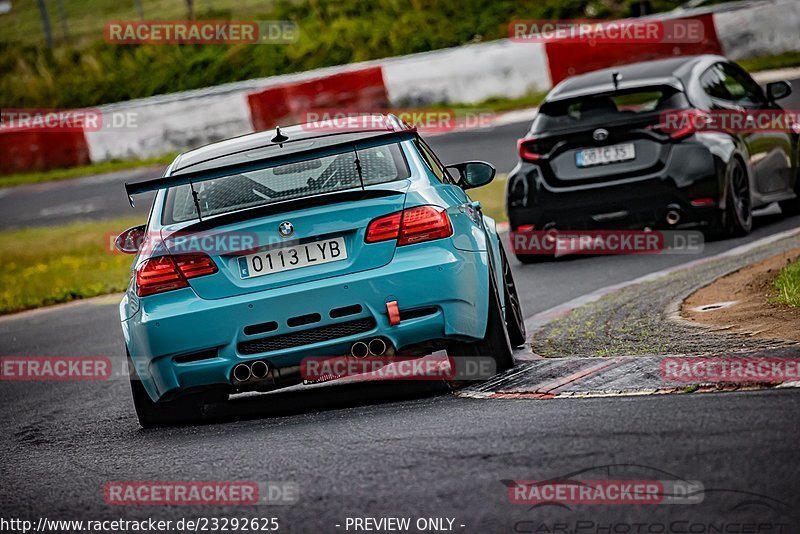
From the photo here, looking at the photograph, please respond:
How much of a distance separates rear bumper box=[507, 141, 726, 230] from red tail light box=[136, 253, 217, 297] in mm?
6042

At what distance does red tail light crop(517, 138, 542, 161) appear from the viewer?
12.6 meters

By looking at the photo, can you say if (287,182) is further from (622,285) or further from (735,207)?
(735,207)

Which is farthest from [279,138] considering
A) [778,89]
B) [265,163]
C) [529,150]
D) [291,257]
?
[778,89]

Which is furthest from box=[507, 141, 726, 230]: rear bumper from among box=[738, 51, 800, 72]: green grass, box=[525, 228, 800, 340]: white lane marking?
box=[738, 51, 800, 72]: green grass

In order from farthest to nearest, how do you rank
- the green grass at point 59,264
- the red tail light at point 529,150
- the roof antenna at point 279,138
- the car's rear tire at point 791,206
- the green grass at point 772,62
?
the green grass at point 772,62 → the green grass at point 59,264 → the car's rear tire at point 791,206 → the red tail light at point 529,150 → the roof antenna at point 279,138

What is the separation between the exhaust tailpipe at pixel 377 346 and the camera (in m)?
6.88

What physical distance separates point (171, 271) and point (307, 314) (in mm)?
699

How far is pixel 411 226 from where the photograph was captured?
6918 mm

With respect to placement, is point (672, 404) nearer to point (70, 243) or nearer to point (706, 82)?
point (706, 82)

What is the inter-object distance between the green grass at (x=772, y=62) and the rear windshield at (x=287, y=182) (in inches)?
691

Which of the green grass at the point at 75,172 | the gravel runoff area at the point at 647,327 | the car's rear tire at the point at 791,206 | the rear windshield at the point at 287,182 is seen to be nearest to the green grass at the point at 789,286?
the gravel runoff area at the point at 647,327

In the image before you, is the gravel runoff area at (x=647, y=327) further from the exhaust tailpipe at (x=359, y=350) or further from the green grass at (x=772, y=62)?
the green grass at (x=772, y=62)

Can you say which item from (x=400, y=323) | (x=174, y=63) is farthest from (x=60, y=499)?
(x=174, y=63)

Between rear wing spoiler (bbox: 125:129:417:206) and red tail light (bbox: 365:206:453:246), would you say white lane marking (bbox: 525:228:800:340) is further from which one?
rear wing spoiler (bbox: 125:129:417:206)
